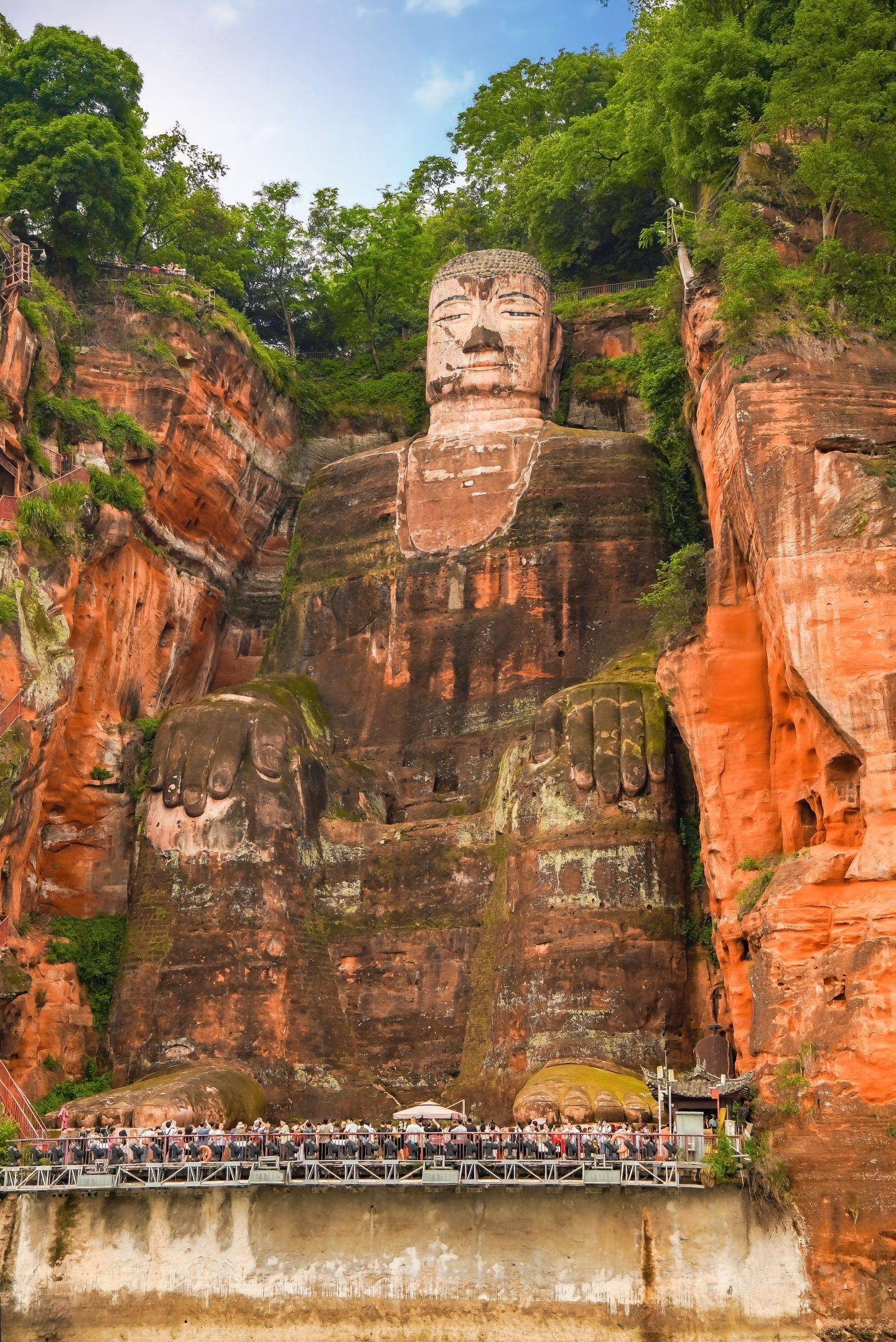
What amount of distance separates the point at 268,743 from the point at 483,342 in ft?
35.7

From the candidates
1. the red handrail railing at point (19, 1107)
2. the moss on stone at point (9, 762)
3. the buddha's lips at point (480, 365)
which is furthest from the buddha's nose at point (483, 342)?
the red handrail railing at point (19, 1107)

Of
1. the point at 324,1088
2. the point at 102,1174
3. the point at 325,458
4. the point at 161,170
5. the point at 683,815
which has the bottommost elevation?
the point at 102,1174

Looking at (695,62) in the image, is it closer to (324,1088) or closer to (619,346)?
(619,346)

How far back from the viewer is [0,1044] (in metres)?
28.6

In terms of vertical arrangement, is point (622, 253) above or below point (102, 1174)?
above

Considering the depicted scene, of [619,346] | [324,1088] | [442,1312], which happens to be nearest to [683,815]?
[324,1088]

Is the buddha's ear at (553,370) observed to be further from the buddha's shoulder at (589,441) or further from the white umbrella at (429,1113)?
A: the white umbrella at (429,1113)

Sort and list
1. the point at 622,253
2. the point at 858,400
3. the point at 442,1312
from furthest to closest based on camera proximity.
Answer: the point at 622,253
the point at 858,400
the point at 442,1312

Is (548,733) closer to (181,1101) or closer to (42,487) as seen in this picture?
(181,1101)

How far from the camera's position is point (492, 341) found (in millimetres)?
37875

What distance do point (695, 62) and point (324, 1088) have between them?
1794 cm

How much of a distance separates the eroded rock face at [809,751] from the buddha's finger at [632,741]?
126 cm

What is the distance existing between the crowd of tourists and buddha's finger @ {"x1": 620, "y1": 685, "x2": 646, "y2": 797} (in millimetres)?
6196

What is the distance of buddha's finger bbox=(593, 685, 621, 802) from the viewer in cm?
2922
